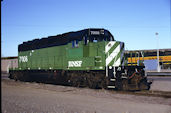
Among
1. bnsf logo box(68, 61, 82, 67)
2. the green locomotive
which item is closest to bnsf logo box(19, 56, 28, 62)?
the green locomotive

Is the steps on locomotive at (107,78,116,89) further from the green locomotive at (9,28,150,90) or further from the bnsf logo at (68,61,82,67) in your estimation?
the bnsf logo at (68,61,82,67)

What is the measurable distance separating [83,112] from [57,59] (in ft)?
32.4

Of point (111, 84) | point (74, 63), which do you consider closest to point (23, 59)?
point (74, 63)

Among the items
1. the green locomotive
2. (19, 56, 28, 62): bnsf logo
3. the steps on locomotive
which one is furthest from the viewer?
(19, 56, 28, 62): bnsf logo

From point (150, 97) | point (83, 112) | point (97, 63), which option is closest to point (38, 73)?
Result: point (97, 63)

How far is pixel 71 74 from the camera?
14.2 metres

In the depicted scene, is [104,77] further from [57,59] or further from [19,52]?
[19,52]

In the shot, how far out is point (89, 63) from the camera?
42.9ft

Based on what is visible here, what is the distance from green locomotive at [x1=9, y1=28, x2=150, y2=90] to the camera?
11875 mm

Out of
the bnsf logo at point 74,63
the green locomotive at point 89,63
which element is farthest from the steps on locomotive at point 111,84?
the bnsf logo at point 74,63

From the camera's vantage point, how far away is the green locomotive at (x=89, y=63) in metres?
11.9

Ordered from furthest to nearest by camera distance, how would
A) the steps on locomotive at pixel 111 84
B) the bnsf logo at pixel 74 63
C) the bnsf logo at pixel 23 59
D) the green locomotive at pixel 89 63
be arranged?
the bnsf logo at pixel 23 59, the bnsf logo at pixel 74 63, the green locomotive at pixel 89 63, the steps on locomotive at pixel 111 84

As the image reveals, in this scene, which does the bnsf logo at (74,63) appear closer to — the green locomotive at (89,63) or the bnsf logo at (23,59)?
the green locomotive at (89,63)

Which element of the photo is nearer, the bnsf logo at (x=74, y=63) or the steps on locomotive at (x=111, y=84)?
the steps on locomotive at (x=111, y=84)
